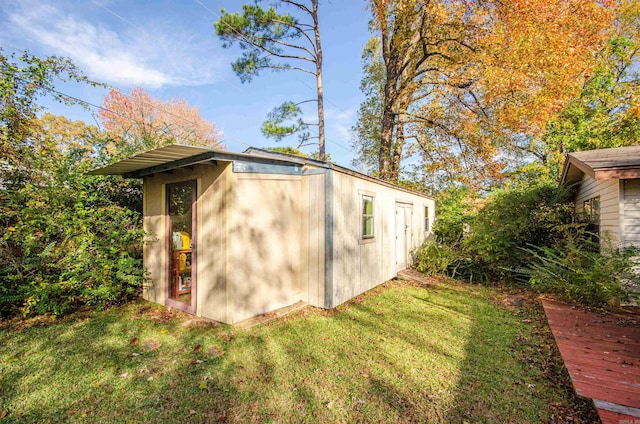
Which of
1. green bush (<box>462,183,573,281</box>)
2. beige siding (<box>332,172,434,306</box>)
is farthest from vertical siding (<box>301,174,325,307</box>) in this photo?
green bush (<box>462,183,573,281</box>)

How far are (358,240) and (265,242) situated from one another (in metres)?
1.95

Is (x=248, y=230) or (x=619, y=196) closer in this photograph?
(x=248, y=230)

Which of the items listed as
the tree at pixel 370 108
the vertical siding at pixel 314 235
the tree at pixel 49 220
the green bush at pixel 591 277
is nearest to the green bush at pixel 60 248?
the tree at pixel 49 220

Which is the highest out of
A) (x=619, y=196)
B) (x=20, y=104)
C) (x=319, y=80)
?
(x=319, y=80)

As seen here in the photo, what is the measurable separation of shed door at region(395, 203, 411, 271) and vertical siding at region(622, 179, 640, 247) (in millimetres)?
4245

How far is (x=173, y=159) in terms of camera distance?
4254mm

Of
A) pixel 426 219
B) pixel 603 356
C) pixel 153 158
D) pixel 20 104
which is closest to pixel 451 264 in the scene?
pixel 426 219

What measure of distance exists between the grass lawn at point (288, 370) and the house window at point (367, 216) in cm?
184

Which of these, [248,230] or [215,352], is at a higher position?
[248,230]

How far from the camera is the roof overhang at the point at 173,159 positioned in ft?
11.9

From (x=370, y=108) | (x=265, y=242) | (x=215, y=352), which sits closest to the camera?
(x=215, y=352)

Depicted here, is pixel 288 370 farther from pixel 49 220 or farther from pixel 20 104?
pixel 20 104

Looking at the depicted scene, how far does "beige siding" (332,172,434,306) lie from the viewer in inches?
195

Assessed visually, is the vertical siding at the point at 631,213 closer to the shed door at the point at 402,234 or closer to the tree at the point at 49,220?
the shed door at the point at 402,234
